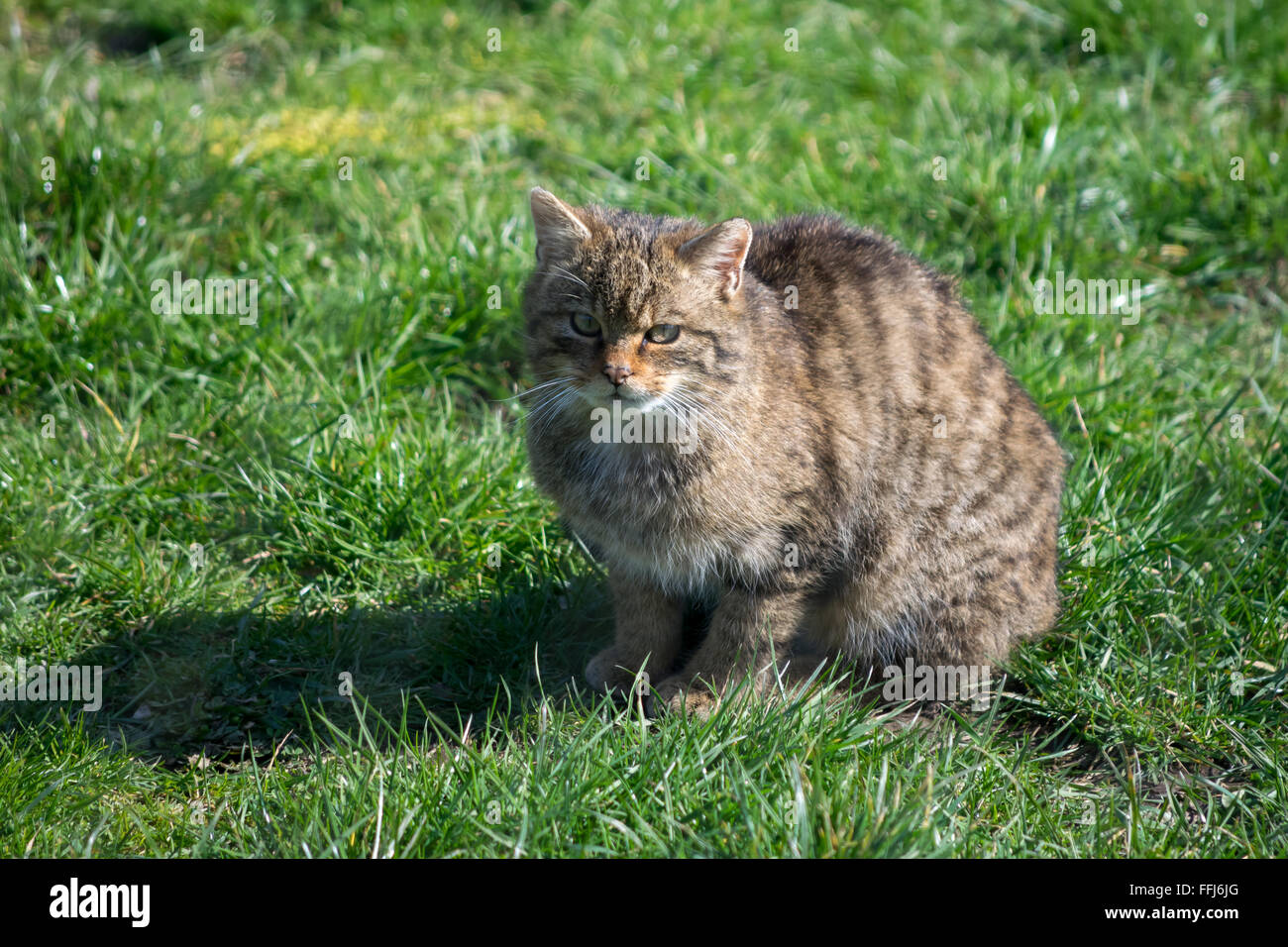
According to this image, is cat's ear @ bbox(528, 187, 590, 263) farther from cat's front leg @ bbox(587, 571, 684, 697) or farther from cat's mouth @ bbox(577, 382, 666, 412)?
cat's front leg @ bbox(587, 571, 684, 697)

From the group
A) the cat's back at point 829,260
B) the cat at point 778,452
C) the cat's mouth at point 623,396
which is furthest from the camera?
the cat's back at point 829,260

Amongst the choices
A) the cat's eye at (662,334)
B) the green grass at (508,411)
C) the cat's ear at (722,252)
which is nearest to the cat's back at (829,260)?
the cat's ear at (722,252)

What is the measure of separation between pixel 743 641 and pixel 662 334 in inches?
39.2

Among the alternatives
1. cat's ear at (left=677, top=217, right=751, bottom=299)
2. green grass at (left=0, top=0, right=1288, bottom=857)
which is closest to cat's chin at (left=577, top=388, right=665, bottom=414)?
cat's ear at (left=677, top=217, right=751, bottom=299)

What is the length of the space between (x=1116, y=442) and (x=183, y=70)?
5.31 meters

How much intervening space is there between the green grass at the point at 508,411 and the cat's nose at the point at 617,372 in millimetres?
938

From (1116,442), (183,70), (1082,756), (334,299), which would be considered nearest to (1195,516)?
(1116,442)

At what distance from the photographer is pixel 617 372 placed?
3.40 m

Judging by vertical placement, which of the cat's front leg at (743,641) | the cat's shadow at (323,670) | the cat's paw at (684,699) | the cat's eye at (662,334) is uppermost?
the cat's eye at (662,334)

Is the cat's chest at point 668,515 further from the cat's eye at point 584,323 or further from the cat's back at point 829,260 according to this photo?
the cat's back at point 829,260

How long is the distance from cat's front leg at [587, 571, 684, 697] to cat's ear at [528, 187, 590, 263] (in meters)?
1.05

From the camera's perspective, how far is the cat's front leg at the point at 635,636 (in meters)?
3.93

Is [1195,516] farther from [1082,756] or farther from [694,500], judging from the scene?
[694,500]

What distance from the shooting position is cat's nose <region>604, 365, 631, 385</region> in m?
3.40
